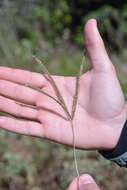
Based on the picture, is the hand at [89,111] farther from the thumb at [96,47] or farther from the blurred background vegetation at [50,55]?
the blurred background vegetation at [50,55]

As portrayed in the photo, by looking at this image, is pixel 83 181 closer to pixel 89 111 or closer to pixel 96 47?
pixel 89 111

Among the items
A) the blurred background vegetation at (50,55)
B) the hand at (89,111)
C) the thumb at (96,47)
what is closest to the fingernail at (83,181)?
the hand at (89,111)

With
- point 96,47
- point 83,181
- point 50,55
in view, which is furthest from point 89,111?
point 50,55

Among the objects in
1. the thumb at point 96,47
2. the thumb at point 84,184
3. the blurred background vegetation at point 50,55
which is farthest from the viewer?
the blurred background vegetation at point 50,55

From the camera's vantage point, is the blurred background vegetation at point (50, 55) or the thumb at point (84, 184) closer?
the thumb at point (84, 184)

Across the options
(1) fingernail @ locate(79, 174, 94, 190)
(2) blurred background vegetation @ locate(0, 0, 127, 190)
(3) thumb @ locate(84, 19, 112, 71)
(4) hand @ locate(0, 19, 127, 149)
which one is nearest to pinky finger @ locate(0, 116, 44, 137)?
(4) hand @ locate(0, 19, 127, 149)

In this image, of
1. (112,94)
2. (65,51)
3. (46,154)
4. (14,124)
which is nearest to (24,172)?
(46,154)

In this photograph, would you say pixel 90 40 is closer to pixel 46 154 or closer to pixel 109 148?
pixel 109 148
